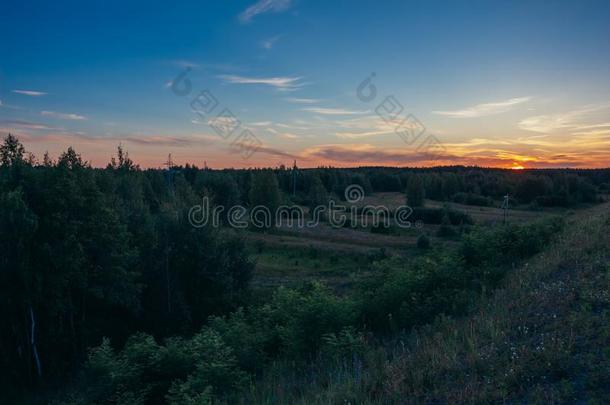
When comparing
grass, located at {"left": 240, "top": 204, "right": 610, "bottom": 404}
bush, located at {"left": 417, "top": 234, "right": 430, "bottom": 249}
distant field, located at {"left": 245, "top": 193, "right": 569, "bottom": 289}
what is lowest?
distant field, located at {"left": 245, "top": 193, "right": 569, "bottom": 289}

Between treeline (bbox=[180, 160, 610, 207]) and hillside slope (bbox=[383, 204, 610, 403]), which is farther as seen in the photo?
treeline (bbox=[180, 160, 610, 207])

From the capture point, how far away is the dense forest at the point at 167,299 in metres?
10.7

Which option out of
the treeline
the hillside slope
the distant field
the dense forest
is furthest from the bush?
the hillside slope


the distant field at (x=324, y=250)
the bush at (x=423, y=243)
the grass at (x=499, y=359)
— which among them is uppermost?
the grass at (x=499, y=359)

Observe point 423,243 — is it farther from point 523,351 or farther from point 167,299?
point 523,351

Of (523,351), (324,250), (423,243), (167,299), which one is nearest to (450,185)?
(423,243)

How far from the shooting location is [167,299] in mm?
27328

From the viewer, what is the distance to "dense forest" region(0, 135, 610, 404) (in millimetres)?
10688

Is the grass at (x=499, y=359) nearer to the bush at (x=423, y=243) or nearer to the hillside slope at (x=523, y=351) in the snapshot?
the hillside slope at (x=523, y=351)

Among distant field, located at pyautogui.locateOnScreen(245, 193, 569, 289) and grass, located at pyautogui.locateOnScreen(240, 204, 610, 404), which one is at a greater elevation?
grass, located at pyautogui.locateOnScreen(240, 204, 610, 404)

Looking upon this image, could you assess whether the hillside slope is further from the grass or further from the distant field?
the distant field

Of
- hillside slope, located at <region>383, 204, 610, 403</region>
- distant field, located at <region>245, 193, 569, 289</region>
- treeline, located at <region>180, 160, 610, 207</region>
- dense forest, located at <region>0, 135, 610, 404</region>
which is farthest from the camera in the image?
treeline, located at <region>180, 160, 610, 207</region>

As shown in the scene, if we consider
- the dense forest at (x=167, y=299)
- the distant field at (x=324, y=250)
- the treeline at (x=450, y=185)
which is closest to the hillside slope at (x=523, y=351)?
the dense forest at (x=167, y=299)

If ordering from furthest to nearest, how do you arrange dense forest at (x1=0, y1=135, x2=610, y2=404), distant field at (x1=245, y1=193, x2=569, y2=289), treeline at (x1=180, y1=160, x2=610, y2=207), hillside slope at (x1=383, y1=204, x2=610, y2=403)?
treeline at (x1=180, y1=160, x2=610, y2=207)
distant field at (x1=245, y1=193, x2=569, y2=289)
dense forest at (x1=0, y1=135, x2=610, y2=404)
hillside slope at (x1=383, y1=204, x2=610, y2=403)
